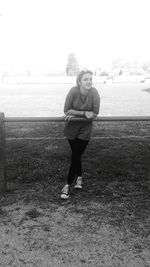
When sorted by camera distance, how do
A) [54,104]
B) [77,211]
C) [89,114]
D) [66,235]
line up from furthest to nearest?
[54,104] < [89,114] < [77,211] < [66,235]

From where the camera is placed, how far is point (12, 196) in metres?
4.30

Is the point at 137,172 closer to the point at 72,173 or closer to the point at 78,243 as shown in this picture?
the point at 72,173

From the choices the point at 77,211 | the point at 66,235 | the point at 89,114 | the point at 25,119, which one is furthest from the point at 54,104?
the point at 66,235

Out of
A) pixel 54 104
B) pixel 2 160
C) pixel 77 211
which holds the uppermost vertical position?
pixel 2 160

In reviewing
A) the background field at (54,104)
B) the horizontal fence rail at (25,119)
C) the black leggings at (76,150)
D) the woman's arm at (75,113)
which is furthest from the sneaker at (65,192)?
the background field at (54,104)

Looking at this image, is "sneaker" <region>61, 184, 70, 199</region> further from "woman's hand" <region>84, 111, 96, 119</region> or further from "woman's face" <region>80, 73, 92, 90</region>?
"woman's face" <region>80, 73, 92, 90</region>

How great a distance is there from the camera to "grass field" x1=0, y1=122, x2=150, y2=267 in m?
3.00

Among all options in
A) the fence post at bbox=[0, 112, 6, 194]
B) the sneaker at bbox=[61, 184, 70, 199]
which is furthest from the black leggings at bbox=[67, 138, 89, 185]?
the fence post at bbox=[0, 112, 6, 194]

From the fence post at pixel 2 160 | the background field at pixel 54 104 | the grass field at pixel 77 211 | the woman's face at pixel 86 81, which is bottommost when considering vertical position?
the background field at pixel 54 104

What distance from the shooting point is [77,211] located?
387 centimetres

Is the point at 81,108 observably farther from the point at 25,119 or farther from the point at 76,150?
the point at 25,119

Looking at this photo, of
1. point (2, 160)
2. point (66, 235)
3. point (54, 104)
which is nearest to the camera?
point (66, 235)

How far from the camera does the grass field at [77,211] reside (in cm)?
300

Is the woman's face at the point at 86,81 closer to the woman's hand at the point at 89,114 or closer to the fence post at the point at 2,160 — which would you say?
the woman's hand at the point at 89,114
